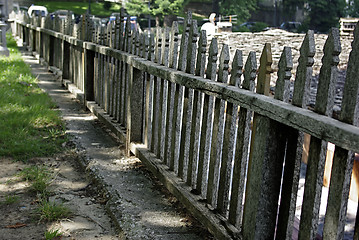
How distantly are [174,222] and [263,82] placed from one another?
127 centimetres

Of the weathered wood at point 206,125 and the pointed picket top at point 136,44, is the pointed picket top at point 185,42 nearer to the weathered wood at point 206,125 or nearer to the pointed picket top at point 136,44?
the weathered wood at point 206,125

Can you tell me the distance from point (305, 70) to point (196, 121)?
4.15 ft

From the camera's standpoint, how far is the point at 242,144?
2.65m

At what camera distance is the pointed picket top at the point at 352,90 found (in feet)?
6.02

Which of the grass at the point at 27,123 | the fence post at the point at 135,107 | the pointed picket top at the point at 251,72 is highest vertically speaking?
the pointed picket top at the point at 251,72

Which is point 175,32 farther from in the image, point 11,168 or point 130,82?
point 11,168

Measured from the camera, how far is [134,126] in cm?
451

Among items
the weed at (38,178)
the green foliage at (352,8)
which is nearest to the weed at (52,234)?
the weed at (38,178)

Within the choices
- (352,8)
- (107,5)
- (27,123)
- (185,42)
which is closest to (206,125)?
(185,42)

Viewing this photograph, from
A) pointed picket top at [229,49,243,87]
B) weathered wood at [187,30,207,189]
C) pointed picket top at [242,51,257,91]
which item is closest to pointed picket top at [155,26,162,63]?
weathered wood at [187,30,207,189]

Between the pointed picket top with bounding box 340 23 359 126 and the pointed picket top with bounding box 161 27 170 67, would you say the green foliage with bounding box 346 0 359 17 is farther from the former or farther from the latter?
the pointed picket top with bounding box 340 23 359 126

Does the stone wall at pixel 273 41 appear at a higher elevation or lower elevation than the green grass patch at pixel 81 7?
lower

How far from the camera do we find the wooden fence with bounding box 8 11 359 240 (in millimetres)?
1966

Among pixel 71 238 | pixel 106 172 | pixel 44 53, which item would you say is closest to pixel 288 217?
pixel 71 238
